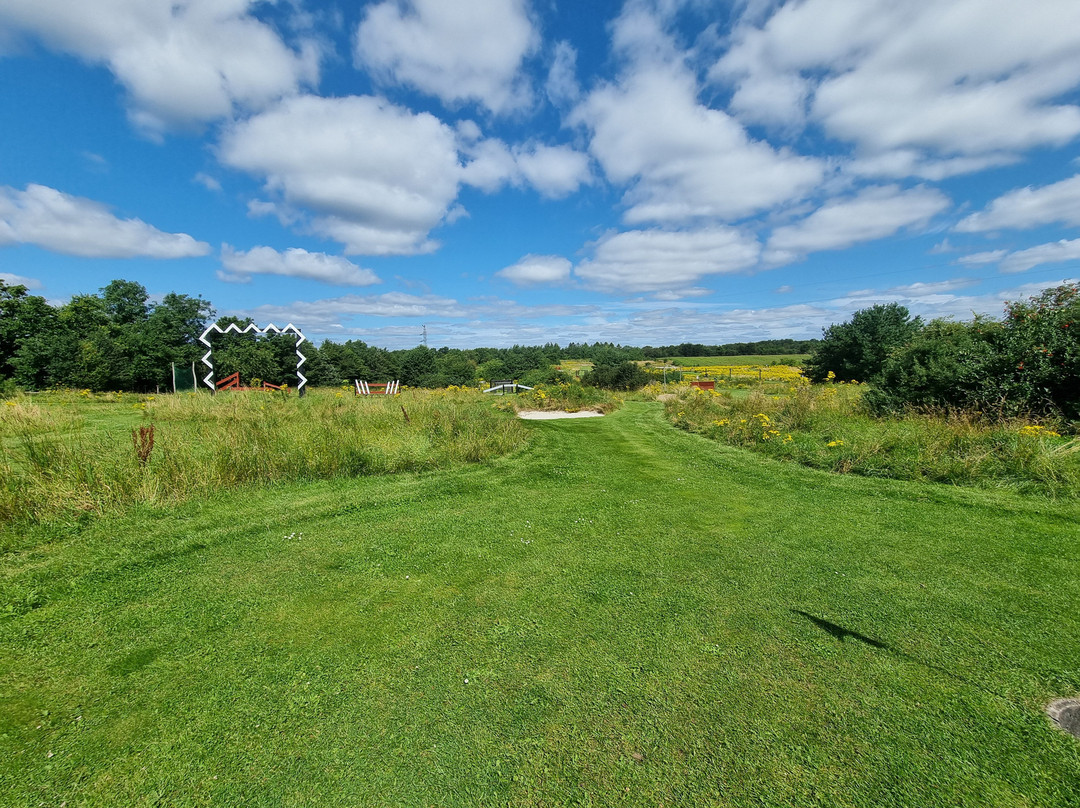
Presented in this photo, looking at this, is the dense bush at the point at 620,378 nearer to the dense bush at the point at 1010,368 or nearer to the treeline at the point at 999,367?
the treeline at the point at 999,367

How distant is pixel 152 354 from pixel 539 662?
5196cm

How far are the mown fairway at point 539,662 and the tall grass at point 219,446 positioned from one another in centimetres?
54

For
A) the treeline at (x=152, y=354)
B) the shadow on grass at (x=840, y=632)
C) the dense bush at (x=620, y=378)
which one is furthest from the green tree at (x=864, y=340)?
the shadow on grass at (x=840, y=632)

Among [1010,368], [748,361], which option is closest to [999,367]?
[1010,368]

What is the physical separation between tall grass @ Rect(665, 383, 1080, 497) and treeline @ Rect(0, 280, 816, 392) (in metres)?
13.0

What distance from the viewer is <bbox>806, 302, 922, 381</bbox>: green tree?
89.9 feet

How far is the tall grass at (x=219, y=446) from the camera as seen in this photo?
4.86 meters

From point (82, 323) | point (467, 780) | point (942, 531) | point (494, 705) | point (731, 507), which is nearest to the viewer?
point (467, 780)

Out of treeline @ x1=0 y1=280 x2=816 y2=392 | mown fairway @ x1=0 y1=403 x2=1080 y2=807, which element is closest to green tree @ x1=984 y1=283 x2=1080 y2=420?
mown fairway @ x1=0 y1=403 x2=1080 y2=807

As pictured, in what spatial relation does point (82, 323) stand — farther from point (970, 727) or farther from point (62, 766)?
point (970, 727)

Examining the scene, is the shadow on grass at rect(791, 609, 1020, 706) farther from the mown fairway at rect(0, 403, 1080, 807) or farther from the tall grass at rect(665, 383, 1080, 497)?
the tall grass at rect(665, 383, 1080, 497)

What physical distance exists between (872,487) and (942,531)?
1.81 metres

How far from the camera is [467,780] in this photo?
6.29 ft

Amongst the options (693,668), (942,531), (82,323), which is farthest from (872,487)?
(82,323)
